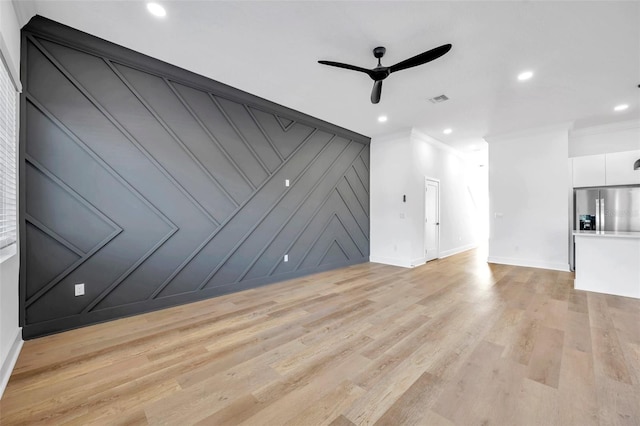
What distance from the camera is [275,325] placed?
270 centimetres

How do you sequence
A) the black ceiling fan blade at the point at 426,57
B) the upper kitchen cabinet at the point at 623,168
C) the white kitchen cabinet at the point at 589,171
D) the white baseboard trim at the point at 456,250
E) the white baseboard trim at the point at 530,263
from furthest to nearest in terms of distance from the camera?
the white baseboard trim at the point at 456,250, the white baseboard trim at the point at 530,263, the white kitchen cabinet at the point at 589,171, the upper kitchen cabinet at the point at 623,168, the black ceiling fan blade at the point at 426,57

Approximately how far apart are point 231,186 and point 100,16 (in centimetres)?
216

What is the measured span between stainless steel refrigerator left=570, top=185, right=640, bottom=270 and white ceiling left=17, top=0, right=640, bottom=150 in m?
1.54

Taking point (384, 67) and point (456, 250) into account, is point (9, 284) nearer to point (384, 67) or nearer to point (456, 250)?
point (384, 67)

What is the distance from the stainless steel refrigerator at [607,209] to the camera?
4.58 metres

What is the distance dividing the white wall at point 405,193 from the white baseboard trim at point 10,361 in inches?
219

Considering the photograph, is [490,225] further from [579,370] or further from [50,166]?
[50,166]

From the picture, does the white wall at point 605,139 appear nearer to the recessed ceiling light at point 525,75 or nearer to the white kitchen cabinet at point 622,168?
the white kitchen cabinet at point 622,168

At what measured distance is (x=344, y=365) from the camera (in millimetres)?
1979

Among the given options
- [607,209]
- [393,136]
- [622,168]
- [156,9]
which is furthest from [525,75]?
[156,9]

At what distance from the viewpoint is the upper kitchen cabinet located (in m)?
4.57

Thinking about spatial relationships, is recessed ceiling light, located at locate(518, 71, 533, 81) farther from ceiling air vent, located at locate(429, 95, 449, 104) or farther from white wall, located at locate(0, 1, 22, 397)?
white wall, located at locate(0, 1, 22, 397)

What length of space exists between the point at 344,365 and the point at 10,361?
2530mm

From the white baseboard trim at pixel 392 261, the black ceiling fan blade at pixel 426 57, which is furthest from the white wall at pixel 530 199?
the black ceiling fan blade at pixel 426 57
